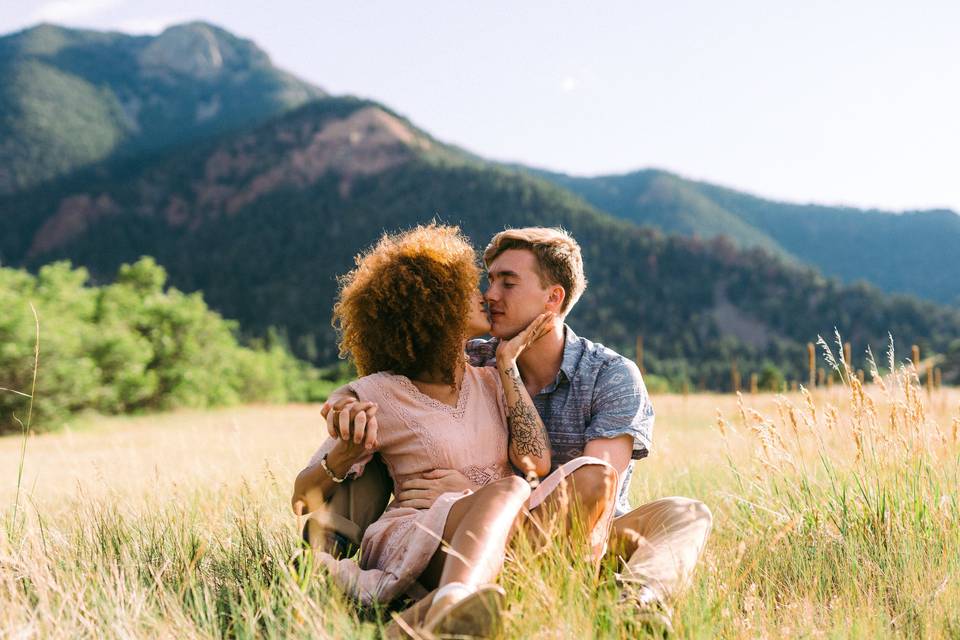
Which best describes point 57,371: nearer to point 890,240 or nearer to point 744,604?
point 744,604

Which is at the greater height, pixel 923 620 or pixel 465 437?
pixel 465 437

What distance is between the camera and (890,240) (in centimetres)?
14838

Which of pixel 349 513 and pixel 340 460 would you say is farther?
pixel 349 513

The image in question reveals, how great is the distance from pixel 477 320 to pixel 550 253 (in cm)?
52

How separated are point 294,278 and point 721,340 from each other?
144ft

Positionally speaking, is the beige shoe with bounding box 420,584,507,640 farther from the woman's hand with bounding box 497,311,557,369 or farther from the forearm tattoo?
the woman's hand with bounding box 497,311,557,369

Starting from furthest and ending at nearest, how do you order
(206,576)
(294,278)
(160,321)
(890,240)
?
(890,240), (294,278), (160,321), (206,576)

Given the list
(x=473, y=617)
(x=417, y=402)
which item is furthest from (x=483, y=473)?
(x=473, y=617)

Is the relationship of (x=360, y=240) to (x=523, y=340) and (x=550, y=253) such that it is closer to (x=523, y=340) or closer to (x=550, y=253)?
(x=550, y=253)

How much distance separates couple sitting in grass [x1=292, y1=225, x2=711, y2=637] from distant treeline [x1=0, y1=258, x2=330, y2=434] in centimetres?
1487

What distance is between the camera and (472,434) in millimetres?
2975

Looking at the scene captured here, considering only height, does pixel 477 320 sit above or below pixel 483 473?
above

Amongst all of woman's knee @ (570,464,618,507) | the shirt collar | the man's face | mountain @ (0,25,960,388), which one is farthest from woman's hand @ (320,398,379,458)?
mountain @ (0,25,960,388)

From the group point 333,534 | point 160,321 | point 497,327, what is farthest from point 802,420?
point 160,321
